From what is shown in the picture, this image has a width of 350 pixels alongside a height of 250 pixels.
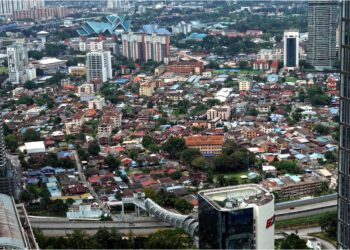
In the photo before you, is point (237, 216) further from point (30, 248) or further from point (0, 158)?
point (0, 158)

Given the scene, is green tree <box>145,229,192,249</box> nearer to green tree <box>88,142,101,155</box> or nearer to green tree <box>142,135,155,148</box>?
green tree <box>88,142,101,155</box>

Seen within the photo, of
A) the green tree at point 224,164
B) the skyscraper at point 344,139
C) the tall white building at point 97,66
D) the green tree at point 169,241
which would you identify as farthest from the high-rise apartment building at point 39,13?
the skyscraper at point 344,139

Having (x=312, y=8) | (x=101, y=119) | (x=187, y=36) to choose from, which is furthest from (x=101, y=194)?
(x=187, y=36)

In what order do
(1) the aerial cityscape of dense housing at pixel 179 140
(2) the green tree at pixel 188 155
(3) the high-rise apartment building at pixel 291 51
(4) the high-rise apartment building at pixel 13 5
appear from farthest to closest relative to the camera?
1. (4) the high-rise apartment building at pixel 13 5
2. (3) the high-rise apartment building at pixel 291 51
3. (2) the green tree at pixel 188 155
4. (1) the aerial cityscape of dense housing at pixel 179 140

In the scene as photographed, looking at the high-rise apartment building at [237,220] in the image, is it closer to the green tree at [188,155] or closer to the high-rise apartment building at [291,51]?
the green tree at [188,155]

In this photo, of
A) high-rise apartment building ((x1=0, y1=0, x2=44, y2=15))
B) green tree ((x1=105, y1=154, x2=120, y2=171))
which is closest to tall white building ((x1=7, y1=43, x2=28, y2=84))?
green tree ((x1=105, y1=154, x2=120, y2=171))

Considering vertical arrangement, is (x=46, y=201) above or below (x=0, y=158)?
below
